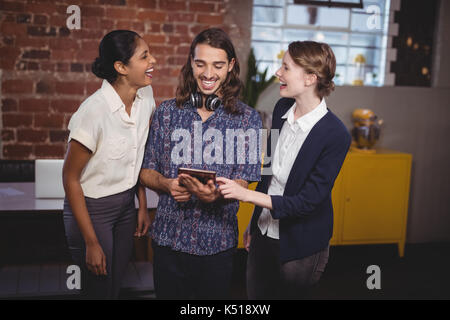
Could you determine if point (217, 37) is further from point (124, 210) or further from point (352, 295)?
point (352, 295)

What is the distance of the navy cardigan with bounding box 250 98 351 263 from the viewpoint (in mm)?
1742

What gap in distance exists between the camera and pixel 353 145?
4.27 m

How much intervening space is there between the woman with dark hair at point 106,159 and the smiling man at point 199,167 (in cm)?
10

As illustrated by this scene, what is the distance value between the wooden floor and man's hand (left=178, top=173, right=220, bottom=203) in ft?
4.24

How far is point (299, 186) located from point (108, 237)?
0.80 metres

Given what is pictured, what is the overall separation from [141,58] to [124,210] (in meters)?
0.64

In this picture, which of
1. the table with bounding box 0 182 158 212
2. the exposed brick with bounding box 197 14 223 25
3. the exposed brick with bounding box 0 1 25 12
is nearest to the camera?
the table with bounding box 0 182 158 212

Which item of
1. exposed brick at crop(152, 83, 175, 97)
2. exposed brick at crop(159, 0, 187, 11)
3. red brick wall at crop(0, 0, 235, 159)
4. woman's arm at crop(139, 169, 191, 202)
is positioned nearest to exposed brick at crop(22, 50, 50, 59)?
red brick wall at crop(0, 0, 235, 159)

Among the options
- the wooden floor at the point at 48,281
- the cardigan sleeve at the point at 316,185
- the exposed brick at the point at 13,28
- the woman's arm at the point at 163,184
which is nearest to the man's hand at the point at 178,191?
the woman's arm at the point at 163,184

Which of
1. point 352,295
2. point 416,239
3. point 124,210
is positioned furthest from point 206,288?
point 416,239

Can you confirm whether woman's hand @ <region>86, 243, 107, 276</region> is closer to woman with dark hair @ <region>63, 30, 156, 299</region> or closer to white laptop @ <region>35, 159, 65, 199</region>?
woman with dark hair @ <region>63, 30, 156, 299</region>

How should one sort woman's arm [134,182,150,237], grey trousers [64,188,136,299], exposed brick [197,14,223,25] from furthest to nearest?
exposed brick [197,14,223,25] < woman's arm [134,182,150,237] < grey trousers [64,188,136,299]

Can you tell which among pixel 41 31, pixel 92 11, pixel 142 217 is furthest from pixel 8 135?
pixel 142 217

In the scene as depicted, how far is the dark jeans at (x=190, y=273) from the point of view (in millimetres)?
1785
